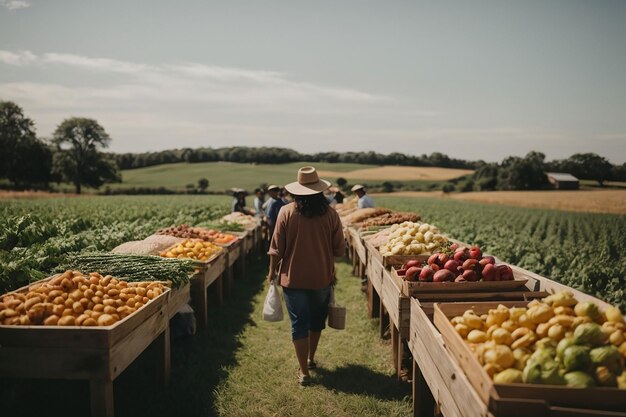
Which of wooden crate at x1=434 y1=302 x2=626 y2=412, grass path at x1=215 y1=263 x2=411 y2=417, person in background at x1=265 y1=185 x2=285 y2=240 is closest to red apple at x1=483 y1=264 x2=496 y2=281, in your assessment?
grass path at x1=215 y1=263 x2=411 y2=417

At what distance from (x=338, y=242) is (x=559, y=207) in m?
40.8

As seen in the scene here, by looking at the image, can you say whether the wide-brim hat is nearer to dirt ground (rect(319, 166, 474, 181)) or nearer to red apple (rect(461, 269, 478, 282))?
A: red apple (rect(461, 269, 478, 282))

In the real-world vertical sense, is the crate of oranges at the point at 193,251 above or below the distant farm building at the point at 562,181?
below

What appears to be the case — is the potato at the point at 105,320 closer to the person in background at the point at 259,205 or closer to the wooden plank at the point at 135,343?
the wooden plank at the point at 135,343

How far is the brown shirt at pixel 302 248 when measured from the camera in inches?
204

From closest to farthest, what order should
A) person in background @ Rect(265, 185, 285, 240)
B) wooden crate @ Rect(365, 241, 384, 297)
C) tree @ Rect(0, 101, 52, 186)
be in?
wooden crate @ Rect(365, 241, 384, 297) → person in background @ Rect(265, 185, 285, 240) → tree @ Rect(0, 101, 52, 186)

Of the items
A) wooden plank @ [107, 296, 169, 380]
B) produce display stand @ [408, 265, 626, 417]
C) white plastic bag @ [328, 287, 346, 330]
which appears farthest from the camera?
white plastic bag @ [328, 287, 346, 330]

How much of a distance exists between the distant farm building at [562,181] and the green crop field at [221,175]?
18.0 metres

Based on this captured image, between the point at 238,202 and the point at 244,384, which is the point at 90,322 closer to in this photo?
the point at 244,384

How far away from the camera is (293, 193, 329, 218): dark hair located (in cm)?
517

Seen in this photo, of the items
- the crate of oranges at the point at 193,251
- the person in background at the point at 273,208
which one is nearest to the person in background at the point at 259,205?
the person in background at the point at 273,208

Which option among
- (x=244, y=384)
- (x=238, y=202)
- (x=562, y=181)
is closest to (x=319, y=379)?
(x=244, y=384)

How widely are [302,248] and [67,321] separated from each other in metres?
2.51

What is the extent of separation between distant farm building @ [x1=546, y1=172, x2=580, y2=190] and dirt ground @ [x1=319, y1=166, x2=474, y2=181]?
62.7ft
